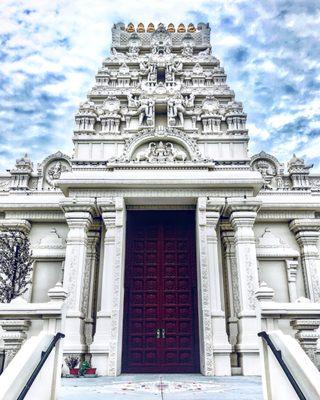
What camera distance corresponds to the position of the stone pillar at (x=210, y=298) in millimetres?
9391

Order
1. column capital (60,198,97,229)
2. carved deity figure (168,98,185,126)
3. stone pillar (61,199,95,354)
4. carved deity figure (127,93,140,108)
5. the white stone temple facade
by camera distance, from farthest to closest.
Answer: carved deity figure (127,93,140,108) < carved deity figure (168,98,185,126) < column capital (60,198,97,229) < the white stone temple facade < stone pillar (61,199,95,354)

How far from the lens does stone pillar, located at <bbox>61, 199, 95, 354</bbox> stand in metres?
9.72

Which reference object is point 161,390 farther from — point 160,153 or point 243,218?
point 160,153

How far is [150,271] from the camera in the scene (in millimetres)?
11680

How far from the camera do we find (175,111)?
45.7 ft

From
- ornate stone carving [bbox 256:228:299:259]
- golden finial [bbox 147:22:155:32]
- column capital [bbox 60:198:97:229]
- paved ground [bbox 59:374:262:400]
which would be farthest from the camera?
golden finial [bbox 147:22:155:32]

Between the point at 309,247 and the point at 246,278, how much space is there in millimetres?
3344

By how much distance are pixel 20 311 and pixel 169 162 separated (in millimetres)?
7916

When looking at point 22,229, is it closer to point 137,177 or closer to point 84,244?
point 84,244

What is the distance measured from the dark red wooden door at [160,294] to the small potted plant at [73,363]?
184 centimetres

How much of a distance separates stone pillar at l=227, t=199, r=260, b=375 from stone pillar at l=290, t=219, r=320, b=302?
7.73 feet

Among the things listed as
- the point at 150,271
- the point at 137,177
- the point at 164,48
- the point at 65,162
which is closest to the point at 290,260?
the point at 150,271

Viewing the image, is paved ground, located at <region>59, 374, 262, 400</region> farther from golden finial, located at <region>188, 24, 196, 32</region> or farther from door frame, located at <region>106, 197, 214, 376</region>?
golden finial, located at <region>188, 24, 196, 32</region>

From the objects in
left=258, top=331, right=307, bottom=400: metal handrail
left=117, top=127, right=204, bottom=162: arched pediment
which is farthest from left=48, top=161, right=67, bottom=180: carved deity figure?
left=258, top=331, right=307, bottom=400: metal handrail
